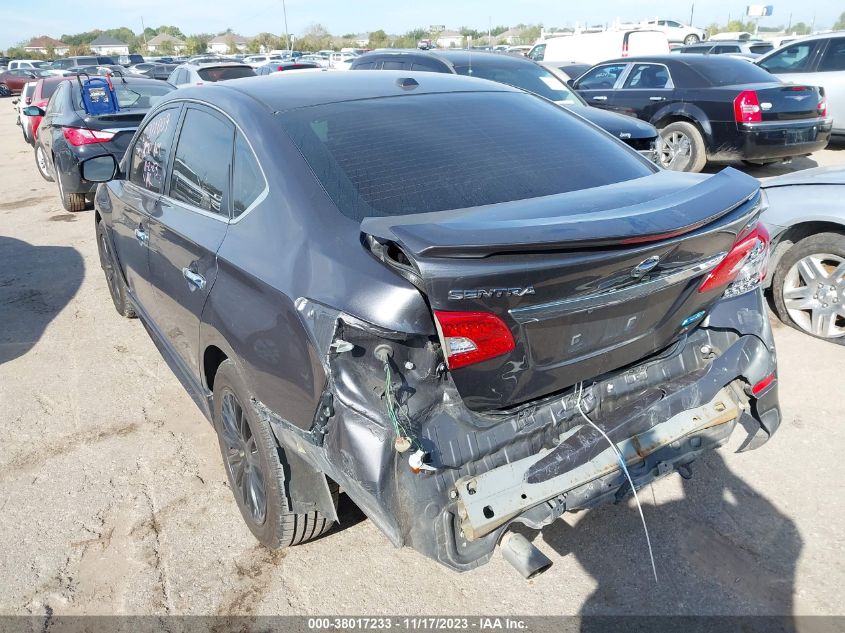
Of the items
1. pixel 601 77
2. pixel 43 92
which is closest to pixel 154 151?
pixel 601 77

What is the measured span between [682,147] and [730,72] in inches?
44.4

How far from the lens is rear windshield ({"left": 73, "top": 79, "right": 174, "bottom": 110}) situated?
30.1ft

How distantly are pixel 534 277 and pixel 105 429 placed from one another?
115 inches

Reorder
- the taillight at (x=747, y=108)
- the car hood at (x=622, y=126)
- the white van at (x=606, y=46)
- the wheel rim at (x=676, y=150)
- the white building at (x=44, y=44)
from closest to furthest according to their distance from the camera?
the car hood at (x=622, y=126)
the taillight at (x=747, y=108)
the wheel rim at (x=676, y=150)
the white van at (x=606, y=46)
the white building at (x=44, y=44)

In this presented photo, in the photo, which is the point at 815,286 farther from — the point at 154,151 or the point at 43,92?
the point at 43,92

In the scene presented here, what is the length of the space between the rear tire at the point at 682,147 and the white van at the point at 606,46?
272 inches

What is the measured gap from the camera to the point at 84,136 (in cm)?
791

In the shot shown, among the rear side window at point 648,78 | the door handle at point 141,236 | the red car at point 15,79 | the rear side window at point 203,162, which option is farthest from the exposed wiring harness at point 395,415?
the red car at point 15,79

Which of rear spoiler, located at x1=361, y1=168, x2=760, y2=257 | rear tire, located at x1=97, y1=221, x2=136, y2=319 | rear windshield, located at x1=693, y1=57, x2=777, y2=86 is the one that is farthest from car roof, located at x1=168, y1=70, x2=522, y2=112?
rear windshield, located at x1=693, y1=57, x2=777, y2=86

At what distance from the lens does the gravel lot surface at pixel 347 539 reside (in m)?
2.52

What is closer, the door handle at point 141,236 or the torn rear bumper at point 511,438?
the torn rear bumper at point 511,438

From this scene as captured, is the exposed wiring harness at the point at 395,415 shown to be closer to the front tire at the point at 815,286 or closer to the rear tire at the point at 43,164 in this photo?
the front tire at the point at 815,286

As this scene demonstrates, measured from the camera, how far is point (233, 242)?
99.3 inches

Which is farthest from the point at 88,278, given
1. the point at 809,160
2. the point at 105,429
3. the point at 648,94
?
the point at 809,160
